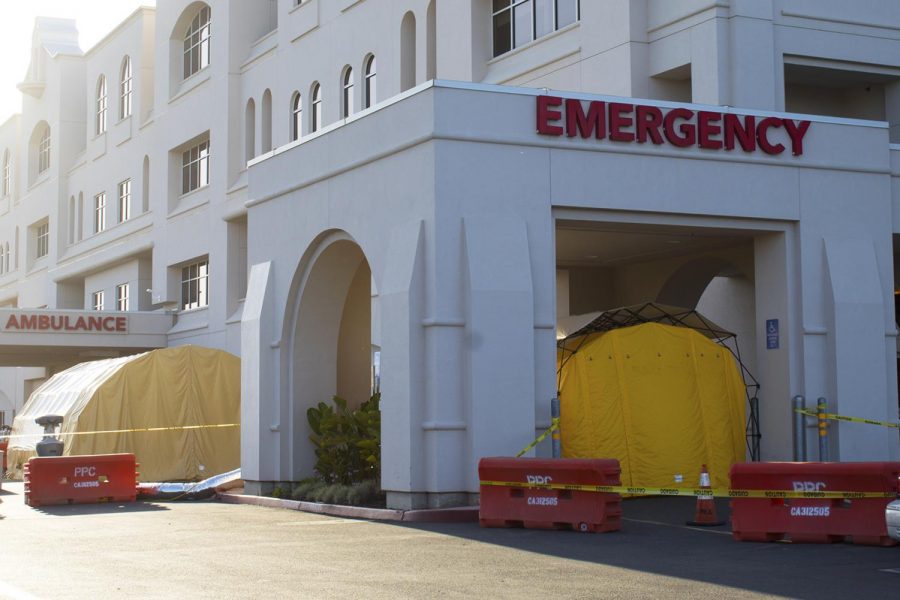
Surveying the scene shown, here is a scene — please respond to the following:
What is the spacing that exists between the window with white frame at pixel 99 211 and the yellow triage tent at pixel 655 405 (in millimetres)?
39901

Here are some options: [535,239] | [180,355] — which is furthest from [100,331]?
[535,239]

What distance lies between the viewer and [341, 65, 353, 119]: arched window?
36.2 meters

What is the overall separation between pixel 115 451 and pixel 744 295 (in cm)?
1550

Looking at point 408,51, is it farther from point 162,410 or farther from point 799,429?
point 799,429

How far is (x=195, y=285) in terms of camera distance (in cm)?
4647

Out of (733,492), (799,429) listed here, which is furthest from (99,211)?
(733,492)

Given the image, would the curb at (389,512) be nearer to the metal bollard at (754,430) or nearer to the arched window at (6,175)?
the metal bollard at (754,430)

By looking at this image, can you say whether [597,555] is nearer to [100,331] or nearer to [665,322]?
[665,322]

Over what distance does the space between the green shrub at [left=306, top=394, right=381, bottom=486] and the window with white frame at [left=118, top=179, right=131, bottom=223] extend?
3316cm

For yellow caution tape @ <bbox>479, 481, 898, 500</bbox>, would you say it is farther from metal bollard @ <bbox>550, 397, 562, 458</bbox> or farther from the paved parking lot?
metal bollard @ <bbox>550, 397, 562, 458</bbox>

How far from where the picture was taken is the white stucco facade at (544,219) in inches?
734

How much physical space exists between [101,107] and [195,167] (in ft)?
43.4

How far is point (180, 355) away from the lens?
107 feet

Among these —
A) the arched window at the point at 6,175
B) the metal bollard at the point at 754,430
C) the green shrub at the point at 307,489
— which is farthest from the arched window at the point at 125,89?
the metal bollard at the point at 754,430
